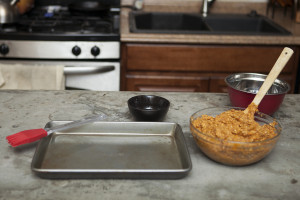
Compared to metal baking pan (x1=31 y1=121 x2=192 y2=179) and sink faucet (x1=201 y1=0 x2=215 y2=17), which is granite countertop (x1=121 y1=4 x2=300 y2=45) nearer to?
sink faucet (x1=201 y1=0 x2=215 y2=17)

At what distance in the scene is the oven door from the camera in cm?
238

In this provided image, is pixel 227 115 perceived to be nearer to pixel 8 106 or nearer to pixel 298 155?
pixel 298 155

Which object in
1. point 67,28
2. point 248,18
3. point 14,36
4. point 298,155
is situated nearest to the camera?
point 298,155

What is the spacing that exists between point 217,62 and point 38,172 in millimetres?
1686

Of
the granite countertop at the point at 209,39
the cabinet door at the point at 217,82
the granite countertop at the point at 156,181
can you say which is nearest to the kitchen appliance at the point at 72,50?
the granite countertop at the point at 209,39

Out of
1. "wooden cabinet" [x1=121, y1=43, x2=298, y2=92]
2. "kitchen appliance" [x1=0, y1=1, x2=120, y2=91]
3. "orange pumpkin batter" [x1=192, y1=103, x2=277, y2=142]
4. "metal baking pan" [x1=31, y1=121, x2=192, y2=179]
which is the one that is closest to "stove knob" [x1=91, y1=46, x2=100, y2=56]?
"kitchen appliance" [x1=0, y1=1, x2=120, y2=91]

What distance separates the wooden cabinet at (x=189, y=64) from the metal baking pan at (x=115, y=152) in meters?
1.27

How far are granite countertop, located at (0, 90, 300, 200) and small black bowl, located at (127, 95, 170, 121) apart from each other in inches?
2.1

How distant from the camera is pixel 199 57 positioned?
2.42m

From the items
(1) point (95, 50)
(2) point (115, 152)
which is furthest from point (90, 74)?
(2) point (115, 152)

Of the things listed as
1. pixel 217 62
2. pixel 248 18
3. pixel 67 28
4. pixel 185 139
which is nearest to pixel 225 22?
pixel 248 18

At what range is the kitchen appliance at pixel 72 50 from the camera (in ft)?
7.69

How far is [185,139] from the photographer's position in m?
1.18

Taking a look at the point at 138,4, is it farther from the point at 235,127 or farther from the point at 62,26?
the point at 235,127
